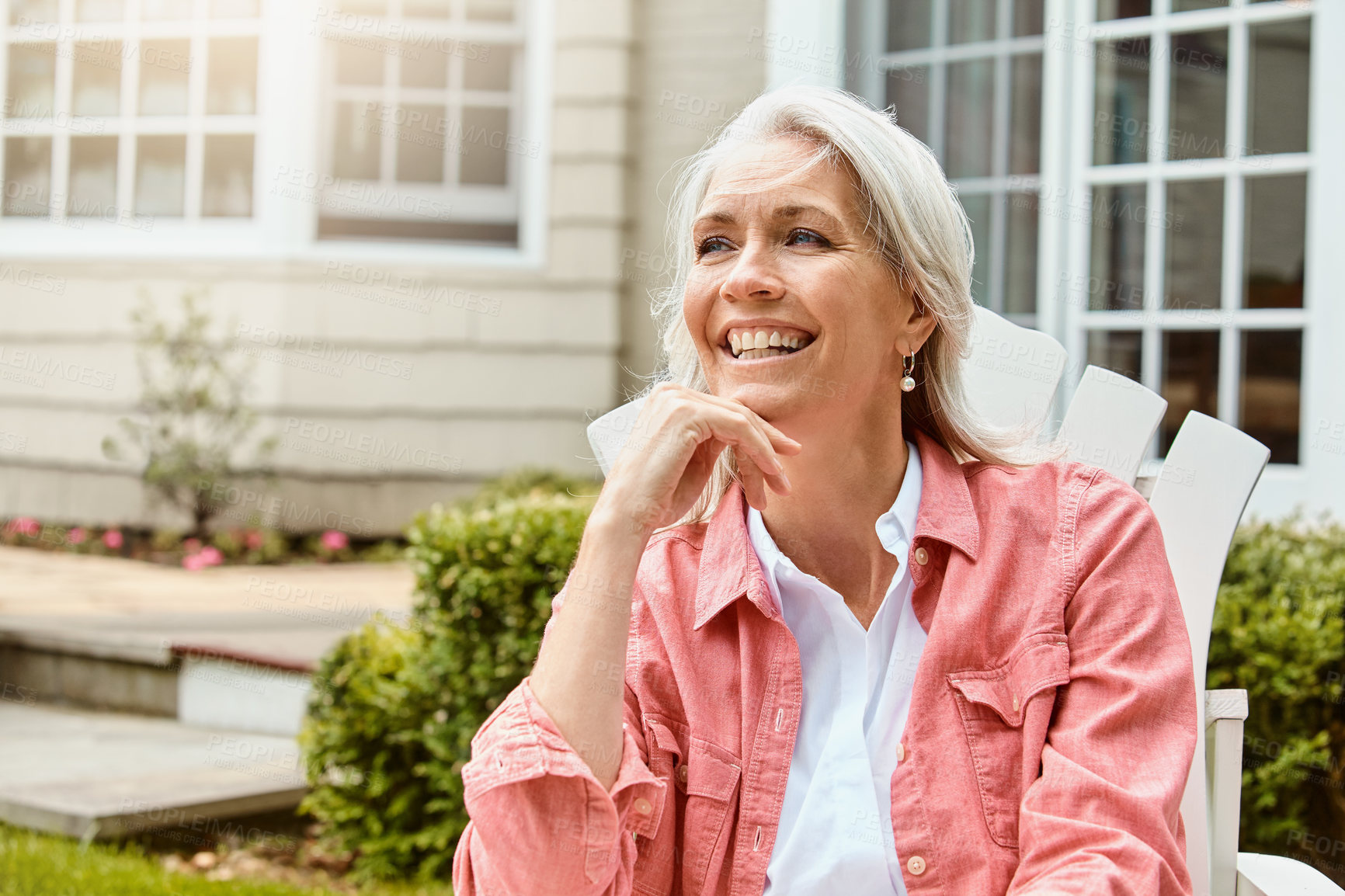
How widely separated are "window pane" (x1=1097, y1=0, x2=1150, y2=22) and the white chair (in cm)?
303

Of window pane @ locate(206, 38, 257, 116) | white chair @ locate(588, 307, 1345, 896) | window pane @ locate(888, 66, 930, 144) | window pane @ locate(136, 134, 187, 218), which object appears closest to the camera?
white chair @ locate(588, 307, 1345, 896)

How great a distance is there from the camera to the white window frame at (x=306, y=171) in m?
6.51

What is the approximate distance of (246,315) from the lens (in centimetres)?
667

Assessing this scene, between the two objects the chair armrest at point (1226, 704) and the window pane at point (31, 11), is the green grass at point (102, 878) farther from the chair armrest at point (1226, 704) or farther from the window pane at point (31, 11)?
the window pane at point (31, 11)

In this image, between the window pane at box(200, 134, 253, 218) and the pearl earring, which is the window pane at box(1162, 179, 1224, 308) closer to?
the pearl earring

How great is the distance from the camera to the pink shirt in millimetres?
1452

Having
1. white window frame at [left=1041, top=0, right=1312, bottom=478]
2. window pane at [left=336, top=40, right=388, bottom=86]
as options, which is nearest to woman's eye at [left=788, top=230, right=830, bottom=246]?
white window frame at [left=1041, top=0, right=1312, bottom=478]

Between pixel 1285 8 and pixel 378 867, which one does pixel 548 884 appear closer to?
pixel 378 867

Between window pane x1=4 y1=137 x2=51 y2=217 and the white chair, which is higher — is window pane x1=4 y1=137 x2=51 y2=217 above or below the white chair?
above

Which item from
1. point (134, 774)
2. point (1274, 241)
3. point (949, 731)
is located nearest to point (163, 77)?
point (134, 774)

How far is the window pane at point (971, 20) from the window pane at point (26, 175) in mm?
5277

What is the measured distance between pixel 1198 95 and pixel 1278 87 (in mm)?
281

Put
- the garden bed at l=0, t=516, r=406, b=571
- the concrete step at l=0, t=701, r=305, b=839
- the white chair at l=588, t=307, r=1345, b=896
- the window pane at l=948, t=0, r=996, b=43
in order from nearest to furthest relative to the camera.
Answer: the white chair at l=588, t=307, r=1345, b=896 < the concrete step at l=0, t=701, r=305, b=839 < the window pane at l=948, t=0, r=996, b=43 < the garden bed at l=0, t=516, r=406, b=571

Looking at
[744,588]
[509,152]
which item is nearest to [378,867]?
[744,588]
